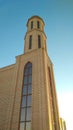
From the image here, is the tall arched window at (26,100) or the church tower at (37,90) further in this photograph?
the tall arched window at (26,100)

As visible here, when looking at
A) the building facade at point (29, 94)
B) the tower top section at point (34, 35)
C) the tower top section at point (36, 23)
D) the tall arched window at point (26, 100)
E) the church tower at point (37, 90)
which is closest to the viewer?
the church tower at point (37, 90)

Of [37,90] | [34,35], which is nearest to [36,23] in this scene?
[34,35]

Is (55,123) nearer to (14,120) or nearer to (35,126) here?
(35,126)

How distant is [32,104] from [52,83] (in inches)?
213

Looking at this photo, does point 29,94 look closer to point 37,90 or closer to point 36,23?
point 37,90

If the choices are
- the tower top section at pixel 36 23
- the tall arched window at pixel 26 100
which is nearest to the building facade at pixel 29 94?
the tall arched window at pixel 26 100

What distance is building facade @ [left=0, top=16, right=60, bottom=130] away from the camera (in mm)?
11016

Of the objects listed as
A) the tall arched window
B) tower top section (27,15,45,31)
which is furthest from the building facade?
tower top section (27,15,45,31)

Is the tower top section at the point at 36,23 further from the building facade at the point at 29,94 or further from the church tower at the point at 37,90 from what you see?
the building facade at the point at 29,94

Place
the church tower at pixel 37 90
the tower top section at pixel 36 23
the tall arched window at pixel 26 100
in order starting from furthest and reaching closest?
1. the tower top section at pixel 36 23
2. the tall arched window at pixel 26 100
3. the church tower at pixel 37 90

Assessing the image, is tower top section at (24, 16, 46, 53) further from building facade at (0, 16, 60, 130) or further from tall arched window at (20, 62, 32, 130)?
tall arched window at (20, 62, 32, 130)

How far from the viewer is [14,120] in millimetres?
11539

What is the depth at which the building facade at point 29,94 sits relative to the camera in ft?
36.1

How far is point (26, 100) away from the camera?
12609mm
